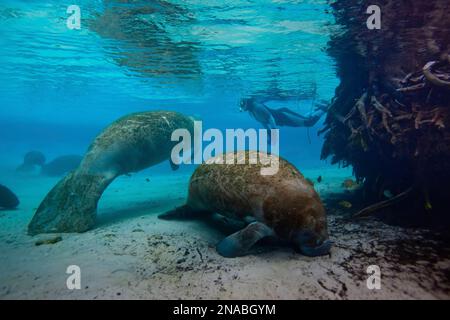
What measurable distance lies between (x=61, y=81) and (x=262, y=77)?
19.8m

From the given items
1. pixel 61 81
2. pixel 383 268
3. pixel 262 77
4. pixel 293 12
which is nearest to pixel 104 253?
pixel 383 268

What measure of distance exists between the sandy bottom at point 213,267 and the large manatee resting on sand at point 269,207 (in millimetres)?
250

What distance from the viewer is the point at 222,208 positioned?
561 centimetres

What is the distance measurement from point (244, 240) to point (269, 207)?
0.67 m

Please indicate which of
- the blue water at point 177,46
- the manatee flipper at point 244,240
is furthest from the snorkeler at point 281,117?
the manatee flipper at point 244,240

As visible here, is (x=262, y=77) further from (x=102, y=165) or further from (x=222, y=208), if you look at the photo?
(x=222, y=208)

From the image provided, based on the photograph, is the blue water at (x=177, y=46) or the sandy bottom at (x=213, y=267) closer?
the sandy bottom at (x=213, y=267)

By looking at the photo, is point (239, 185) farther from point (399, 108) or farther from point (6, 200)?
point (6, 200)

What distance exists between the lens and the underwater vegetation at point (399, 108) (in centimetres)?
612

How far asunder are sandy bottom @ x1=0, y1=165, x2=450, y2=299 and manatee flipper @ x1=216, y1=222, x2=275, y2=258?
153mm

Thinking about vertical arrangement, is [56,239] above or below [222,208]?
below

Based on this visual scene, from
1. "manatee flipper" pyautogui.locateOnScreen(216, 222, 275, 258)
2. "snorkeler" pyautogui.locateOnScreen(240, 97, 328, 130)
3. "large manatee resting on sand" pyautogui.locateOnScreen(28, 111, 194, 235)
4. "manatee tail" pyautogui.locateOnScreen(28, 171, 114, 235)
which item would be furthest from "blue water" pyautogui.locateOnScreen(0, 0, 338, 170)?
"manatee flipper" pyautogui.locateOnScreen(216, 222, 275, 258)

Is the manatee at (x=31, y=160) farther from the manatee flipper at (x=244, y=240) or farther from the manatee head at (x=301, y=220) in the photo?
the manatee head at (x=301, y=220)
